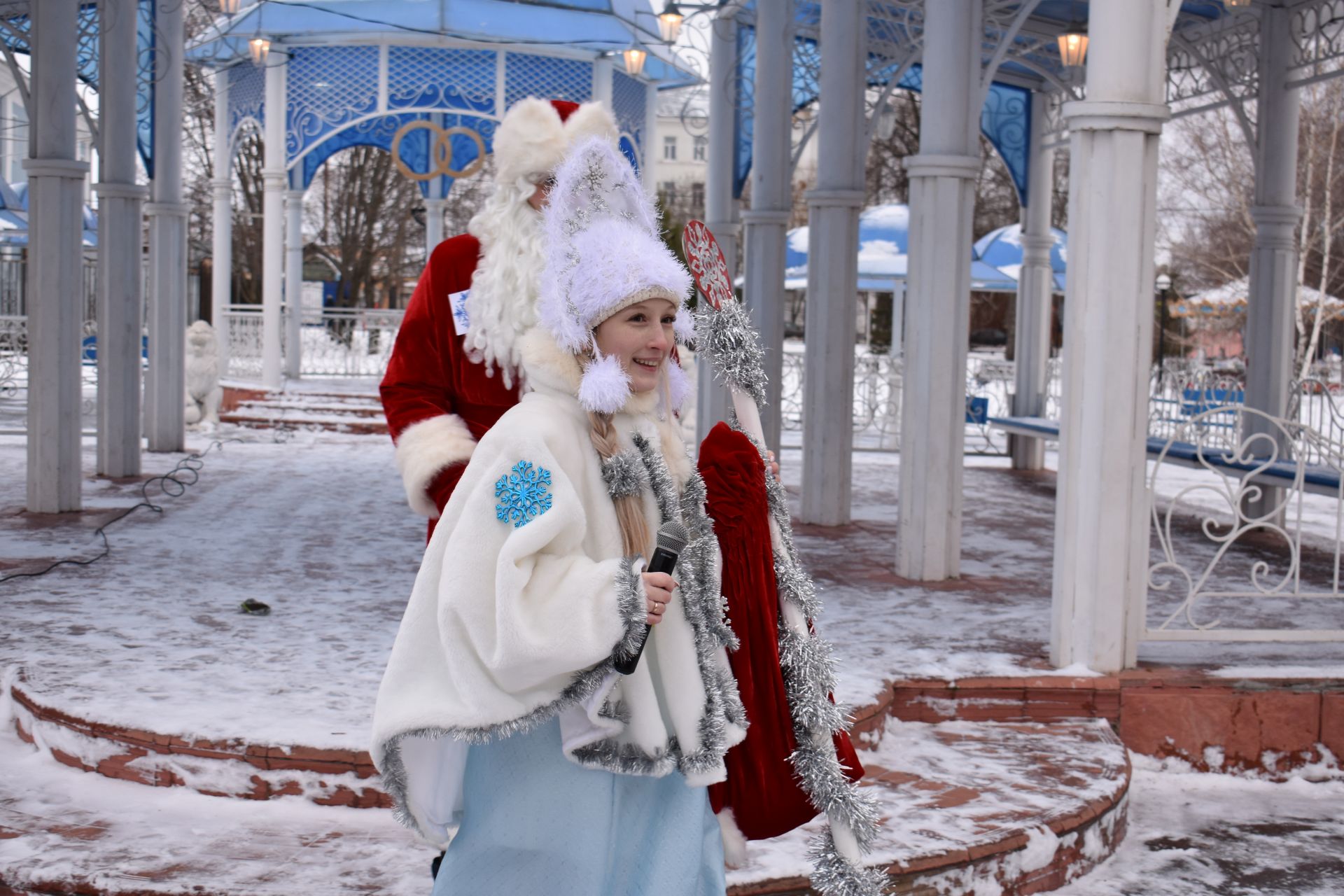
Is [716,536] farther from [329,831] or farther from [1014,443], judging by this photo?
[1014,443]

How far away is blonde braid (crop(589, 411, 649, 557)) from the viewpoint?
223cm

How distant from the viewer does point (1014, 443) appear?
1349 centimetres

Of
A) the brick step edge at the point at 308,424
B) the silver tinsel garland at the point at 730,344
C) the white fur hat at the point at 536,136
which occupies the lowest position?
the brick step edge at the point at 308,424

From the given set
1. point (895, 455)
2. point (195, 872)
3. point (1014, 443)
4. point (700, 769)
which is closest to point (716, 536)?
point (700, 769)

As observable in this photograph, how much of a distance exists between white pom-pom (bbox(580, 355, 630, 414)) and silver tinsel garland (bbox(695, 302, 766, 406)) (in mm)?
259

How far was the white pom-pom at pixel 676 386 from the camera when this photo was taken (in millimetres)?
2467

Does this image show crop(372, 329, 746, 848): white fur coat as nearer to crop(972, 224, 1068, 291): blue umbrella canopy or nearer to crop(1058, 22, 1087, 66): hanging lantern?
crop(1058, 22, 1087, 66): hanging lantern

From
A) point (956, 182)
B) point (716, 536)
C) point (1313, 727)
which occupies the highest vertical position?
point (956, 182)

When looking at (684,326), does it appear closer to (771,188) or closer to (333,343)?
(771,188)

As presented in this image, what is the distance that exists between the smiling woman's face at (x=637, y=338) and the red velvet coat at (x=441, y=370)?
2.75 feet

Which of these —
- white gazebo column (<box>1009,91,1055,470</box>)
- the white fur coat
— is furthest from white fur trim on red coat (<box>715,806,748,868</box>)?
white gazebo column (<box>1009,91,1055,470</box>)

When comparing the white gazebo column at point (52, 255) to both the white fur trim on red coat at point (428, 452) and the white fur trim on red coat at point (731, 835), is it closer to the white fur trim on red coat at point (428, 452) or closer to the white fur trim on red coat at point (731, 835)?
the white fur trim on red coat at point (428, 452)

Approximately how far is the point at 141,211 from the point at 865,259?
10.8 metres

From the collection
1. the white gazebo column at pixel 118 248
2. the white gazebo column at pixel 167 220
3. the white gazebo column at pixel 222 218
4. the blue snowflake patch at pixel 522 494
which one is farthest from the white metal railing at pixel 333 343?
the blue snowflake patch at pixel 522 494
